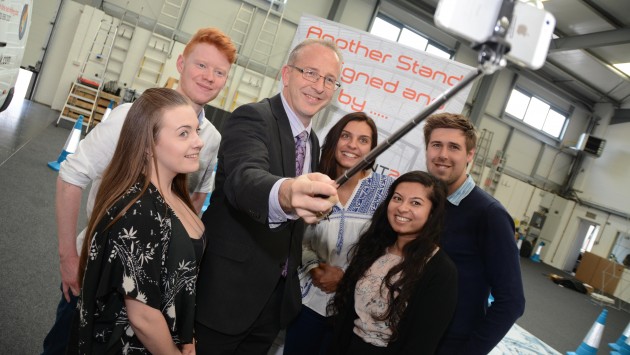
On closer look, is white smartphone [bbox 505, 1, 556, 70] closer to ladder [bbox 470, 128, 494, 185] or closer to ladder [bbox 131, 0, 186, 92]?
ladder [bbox 131, 0, 186, 92]

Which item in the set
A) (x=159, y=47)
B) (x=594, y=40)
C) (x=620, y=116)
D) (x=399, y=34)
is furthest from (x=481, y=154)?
(x=159, y=47)

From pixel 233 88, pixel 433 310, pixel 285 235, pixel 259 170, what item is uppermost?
pixel 233 88

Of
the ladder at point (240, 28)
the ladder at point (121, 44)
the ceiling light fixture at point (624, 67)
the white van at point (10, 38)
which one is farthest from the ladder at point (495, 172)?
the white van at point (10, 38)

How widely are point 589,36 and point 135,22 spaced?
10735mm

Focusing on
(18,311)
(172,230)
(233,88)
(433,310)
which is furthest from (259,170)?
(233,88)

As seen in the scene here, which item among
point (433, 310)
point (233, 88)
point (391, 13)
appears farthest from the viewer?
point (391, 13)

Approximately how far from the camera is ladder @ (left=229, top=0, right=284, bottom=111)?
398 inches

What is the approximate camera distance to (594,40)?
9.19 meters

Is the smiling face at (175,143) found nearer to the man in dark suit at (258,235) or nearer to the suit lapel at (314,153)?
the man in dark suit at (258,235)

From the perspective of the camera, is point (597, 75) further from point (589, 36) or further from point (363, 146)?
point (363, 146)

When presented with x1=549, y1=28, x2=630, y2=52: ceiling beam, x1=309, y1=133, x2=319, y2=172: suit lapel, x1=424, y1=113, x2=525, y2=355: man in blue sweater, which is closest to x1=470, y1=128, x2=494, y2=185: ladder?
x1=549, y1=28, x2=630, y2=52: ceiling beam

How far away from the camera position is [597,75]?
12.1 m

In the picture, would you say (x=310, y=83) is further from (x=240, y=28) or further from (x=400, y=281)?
(x=240, y=28)

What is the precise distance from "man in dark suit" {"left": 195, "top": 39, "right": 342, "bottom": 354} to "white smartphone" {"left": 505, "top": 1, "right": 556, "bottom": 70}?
75 centimetres
